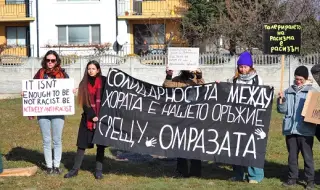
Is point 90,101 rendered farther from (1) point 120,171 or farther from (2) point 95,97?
(1) point 120,171

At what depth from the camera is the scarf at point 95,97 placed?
322 inches

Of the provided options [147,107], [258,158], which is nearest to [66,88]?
[147,107]

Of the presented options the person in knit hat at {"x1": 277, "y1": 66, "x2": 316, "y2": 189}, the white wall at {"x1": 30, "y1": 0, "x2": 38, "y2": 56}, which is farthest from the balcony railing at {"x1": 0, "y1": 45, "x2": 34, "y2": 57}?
the person in knit hat at {"x1": 277, "y1": 66, "x2": 316, "y2": 189}

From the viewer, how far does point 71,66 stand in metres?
23.9

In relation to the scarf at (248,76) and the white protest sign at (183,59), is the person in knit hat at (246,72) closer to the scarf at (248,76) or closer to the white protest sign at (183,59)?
the scarf at (248,76)

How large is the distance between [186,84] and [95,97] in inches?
56.7

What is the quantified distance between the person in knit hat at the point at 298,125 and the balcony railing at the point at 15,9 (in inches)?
1106

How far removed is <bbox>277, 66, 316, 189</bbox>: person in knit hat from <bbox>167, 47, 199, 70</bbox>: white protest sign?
72.2 inches

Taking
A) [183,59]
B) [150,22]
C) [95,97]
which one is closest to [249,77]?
[183,59]

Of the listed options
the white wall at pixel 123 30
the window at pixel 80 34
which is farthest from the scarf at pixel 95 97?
the window at pixel 80 34

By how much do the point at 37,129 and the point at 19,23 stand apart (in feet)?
75.1

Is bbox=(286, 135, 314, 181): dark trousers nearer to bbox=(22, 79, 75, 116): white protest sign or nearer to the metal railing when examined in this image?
bbox=(22, 79, 75, 116): white protest sign

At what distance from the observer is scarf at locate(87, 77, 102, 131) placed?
818 cm

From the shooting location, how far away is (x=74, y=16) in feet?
109
